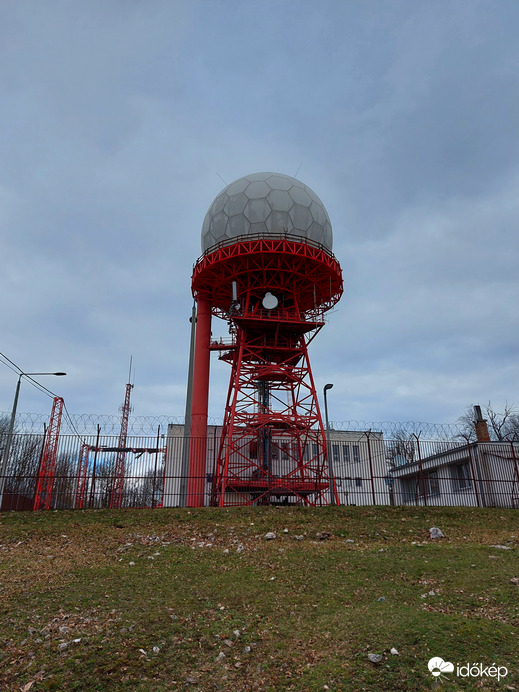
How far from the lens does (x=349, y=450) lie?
51281 mm

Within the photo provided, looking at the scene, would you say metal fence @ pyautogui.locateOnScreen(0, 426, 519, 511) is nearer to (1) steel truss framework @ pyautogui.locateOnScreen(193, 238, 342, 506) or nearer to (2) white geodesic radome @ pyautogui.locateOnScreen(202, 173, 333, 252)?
(1) steel truss framework @ pyautogui.locateOnScreen(193, 238, 342, 506)

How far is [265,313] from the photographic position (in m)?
Answer: 32.2

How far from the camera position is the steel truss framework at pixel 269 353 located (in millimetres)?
28719

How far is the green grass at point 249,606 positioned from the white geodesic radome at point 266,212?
66.9 feet

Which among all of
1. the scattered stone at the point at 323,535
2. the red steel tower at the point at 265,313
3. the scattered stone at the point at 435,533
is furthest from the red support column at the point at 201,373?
the scattered stone at the point at 435,533

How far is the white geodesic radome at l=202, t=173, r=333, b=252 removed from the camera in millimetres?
30969

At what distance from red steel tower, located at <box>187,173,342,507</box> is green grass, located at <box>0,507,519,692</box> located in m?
13.7

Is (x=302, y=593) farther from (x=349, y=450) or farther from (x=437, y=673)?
(x=349, y=450)

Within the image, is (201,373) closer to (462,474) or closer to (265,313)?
(265,313)

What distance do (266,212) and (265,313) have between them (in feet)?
21.5

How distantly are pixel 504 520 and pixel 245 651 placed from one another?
46.0 ft

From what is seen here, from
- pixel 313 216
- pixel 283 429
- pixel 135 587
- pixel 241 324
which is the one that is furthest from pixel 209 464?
pixel 135 587

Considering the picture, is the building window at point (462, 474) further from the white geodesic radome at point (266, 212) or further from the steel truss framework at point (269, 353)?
the white geodesic radome at point (266, 212)

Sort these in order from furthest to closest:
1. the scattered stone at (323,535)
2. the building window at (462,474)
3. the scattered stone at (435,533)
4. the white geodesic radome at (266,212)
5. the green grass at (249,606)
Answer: the white geodesic radome at (266,212), the building window at (462,474), the scattered stone at (435,533), the scattered stone at (323,535), the green grass at (249,606)
